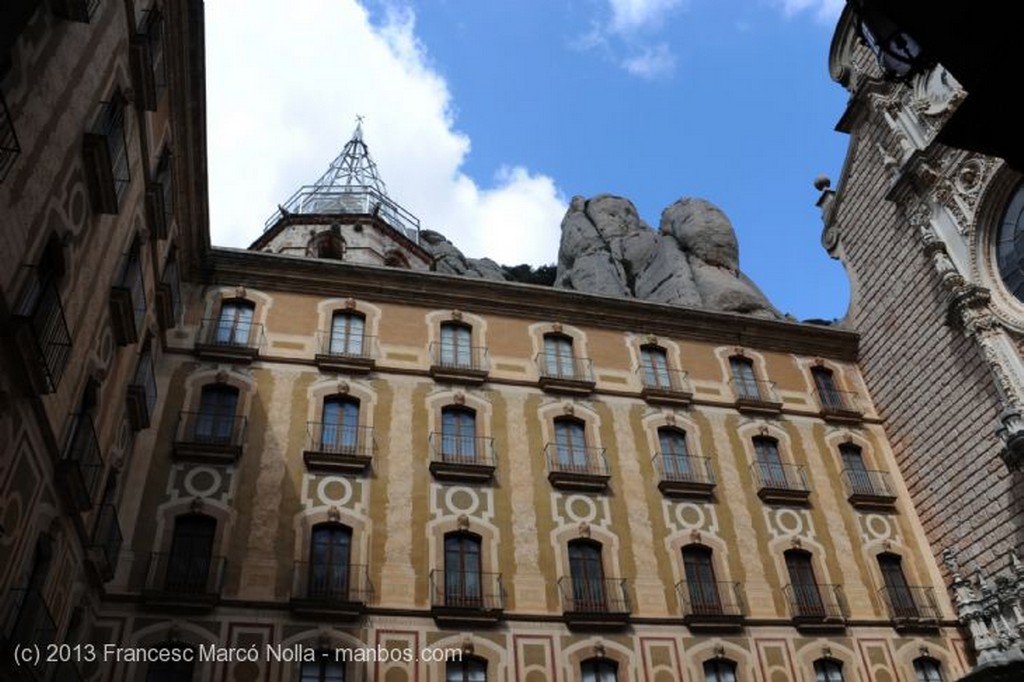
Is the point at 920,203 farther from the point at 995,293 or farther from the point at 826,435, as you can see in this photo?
the point at 826,435

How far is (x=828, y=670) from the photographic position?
1959cm

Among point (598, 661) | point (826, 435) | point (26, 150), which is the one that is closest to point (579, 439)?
point (598, 661)

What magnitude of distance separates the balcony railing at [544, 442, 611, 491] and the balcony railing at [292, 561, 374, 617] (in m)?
5.40

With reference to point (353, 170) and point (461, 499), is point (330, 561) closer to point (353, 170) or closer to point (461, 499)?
point (461, 499)

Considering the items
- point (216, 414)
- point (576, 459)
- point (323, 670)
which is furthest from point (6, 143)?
point (576, 459)

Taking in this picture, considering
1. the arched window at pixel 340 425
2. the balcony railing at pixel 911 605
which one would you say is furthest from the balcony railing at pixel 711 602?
the arched window at pixel 340 425

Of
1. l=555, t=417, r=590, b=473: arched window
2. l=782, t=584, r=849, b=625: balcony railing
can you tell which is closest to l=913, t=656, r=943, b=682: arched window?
l=782, t=584, r=849, b=625: balcony railing

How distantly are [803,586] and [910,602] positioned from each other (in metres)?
3.15

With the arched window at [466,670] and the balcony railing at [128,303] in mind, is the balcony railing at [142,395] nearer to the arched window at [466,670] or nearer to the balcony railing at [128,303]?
the balcony railing at [128,303]

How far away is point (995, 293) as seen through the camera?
22609 mm

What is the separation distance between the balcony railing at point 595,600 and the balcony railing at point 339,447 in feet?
18.2

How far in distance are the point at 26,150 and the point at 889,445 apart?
23740 millimetres

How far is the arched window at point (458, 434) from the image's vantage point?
20.4 metres

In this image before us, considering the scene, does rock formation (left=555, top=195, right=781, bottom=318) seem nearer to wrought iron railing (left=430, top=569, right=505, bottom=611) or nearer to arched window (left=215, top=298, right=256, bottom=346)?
arched window (left=215, top=298, right=256, bottom=346)
